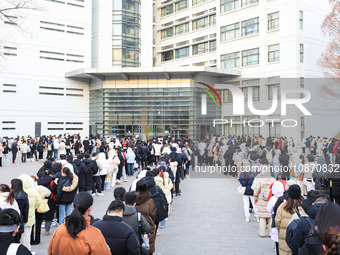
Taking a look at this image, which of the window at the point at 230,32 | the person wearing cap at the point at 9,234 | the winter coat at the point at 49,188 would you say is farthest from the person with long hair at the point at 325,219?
the window at the point at 230,32

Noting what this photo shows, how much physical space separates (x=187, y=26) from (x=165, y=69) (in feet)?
46.0

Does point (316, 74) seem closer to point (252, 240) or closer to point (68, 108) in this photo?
point (68, 108)

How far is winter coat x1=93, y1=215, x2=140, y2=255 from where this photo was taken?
398cm

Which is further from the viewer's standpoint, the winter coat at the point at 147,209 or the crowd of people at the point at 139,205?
the winter coat at the point at 147,209

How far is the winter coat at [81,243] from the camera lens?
3.53 m

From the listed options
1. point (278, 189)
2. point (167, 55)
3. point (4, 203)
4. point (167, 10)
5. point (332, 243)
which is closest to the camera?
point (332, 243)

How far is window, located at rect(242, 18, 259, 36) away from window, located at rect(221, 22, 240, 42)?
0.81m

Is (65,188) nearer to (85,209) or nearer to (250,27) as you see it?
(85,209)

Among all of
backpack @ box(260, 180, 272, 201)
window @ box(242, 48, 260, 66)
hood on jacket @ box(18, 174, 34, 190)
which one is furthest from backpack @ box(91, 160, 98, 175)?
window @ box(242, 48, 260, 66)

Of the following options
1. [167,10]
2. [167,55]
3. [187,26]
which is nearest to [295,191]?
[187,26]

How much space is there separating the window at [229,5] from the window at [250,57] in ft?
17.6

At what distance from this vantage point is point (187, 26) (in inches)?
1887

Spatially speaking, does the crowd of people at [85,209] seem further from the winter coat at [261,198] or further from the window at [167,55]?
the window at [167,55]

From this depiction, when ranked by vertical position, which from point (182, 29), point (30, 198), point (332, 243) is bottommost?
point (30, 198)
